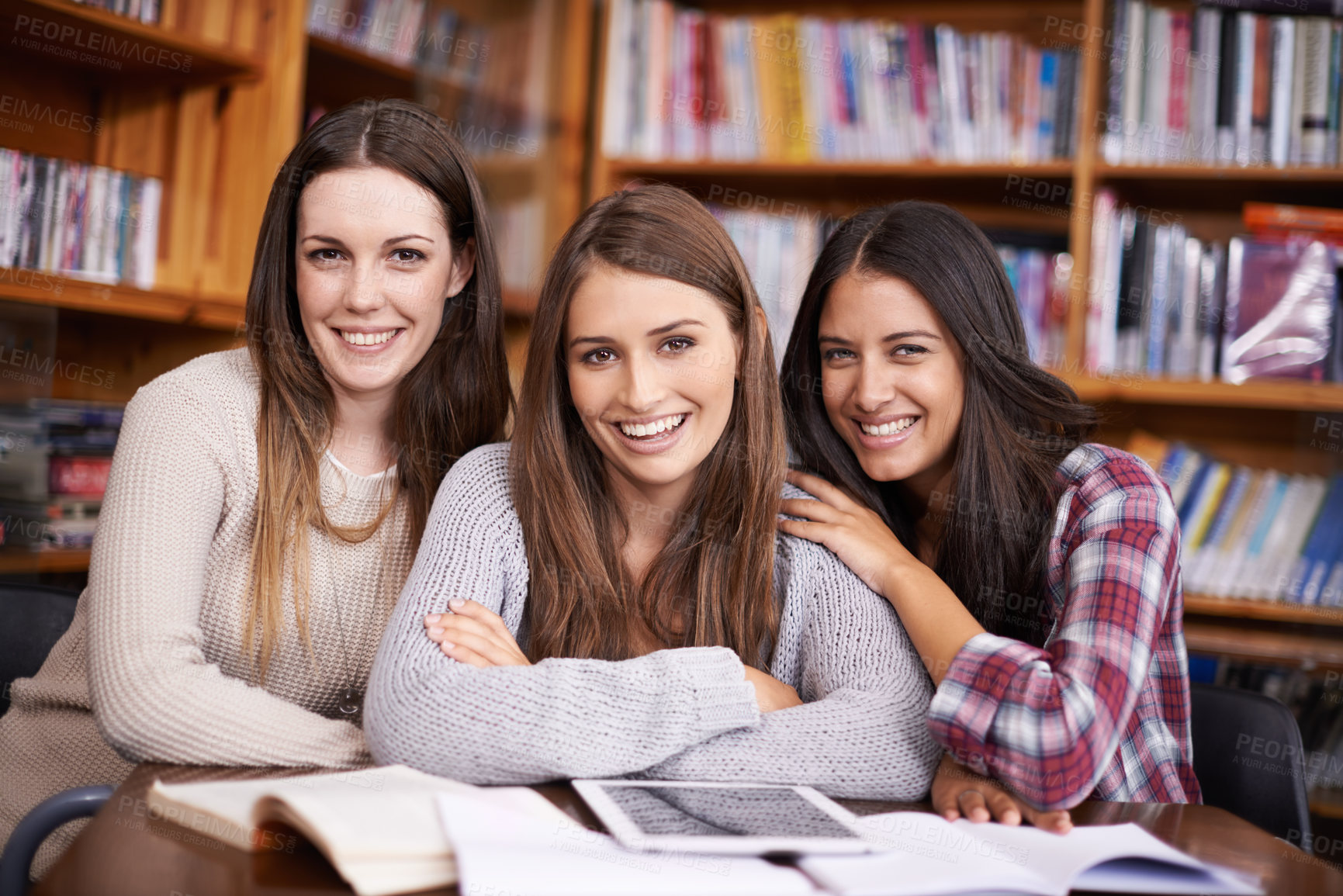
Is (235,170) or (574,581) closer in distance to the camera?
(574,581)

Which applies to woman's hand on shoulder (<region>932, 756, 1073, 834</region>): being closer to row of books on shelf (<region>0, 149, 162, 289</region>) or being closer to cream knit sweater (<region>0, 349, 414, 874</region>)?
cream knit sweater (<region>0, 349, 414, 874</region>)

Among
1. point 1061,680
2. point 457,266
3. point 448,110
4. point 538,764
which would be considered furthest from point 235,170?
point 1061,680

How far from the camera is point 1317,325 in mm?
2379

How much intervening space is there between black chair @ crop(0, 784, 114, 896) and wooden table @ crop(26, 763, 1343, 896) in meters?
0.04

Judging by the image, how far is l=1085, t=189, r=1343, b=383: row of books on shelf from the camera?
238cm

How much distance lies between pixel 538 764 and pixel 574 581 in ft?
1.21

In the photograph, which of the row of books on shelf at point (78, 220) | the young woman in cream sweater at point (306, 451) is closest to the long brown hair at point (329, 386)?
the young woman in cream sweater at point (306, 451)

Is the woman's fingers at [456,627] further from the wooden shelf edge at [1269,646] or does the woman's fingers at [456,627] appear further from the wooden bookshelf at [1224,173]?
the wooden bookshelf at [1224,173]

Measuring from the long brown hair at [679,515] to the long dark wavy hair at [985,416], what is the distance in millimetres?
234

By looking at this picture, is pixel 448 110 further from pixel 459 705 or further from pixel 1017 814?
pixel 1017 814

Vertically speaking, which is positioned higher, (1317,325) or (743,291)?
(1317,325)

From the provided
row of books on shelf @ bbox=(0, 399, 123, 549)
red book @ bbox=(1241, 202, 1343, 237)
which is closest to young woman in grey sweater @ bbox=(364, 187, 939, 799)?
row of books on shelf @ bbox=(0, 399, 123, 549)

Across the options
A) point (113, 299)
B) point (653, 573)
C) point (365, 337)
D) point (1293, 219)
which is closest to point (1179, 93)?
point (1293, 219)

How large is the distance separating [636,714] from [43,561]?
1534 millimetres
